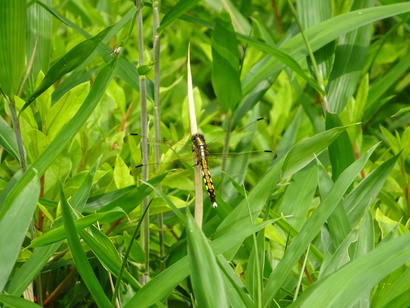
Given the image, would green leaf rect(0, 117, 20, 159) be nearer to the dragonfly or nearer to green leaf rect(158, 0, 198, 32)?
the dragonfly

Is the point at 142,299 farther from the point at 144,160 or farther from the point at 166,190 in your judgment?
the point at 166,190

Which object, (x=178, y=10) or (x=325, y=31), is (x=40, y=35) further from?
(x=325, y=31)

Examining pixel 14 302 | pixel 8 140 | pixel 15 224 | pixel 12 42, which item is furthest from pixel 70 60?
pixel 14 302

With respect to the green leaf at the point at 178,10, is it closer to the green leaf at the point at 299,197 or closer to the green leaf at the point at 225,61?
the green leaf at the point at 225,61

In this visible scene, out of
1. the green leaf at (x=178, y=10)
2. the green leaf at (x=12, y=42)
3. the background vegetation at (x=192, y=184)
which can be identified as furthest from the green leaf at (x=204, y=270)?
the green leaf at (x=178, y=10)

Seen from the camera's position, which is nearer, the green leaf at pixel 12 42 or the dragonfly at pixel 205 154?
the green leaf at pixel 12 42
